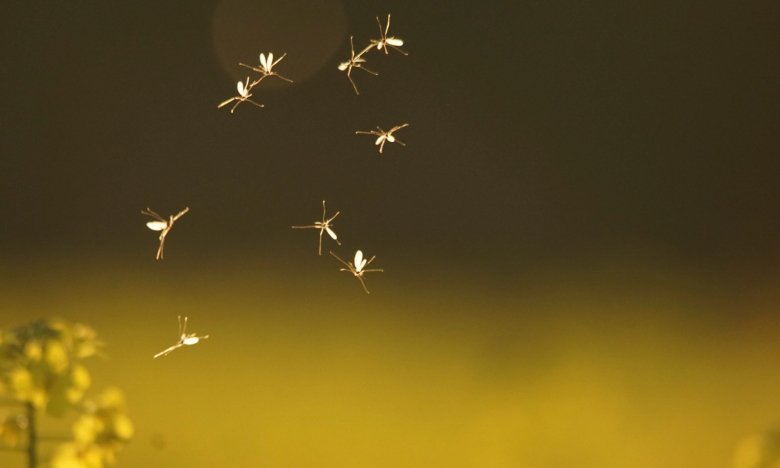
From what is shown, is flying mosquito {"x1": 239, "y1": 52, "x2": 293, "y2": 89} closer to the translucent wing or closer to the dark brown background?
the dark brown background

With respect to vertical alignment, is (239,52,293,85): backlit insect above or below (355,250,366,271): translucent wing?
above

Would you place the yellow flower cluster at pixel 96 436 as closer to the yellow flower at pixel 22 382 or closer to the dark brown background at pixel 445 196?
the yellow flower at pixel 22 382

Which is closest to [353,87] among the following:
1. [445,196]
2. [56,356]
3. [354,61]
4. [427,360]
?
[354,61]

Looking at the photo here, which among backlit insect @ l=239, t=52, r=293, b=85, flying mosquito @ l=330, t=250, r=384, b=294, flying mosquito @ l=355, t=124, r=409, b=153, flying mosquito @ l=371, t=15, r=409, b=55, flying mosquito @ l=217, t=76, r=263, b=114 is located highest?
flying mosquito @ l=371, t=15, r=409, b=55

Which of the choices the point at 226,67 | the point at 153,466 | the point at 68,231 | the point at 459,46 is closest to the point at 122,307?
the point at 68,231

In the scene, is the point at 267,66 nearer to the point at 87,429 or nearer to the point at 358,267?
the point at 358,267

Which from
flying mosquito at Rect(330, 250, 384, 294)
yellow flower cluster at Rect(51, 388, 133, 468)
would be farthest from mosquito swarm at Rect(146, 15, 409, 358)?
yellow flower cluster at Rect(51, 388, 133, 468)

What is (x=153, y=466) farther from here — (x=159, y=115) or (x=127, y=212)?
(x=159, y=115)
